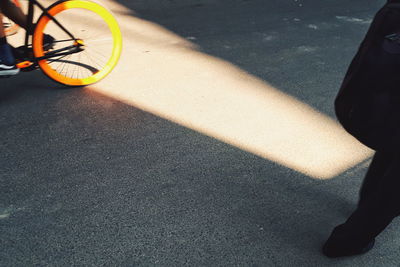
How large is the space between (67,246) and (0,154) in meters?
1.18

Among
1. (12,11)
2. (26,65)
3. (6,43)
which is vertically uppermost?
(12,11)

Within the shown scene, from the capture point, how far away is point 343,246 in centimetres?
230

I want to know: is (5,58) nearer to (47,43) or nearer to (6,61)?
(6,61)

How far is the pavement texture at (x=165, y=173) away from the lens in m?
2.40

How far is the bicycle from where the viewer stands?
3.63 m

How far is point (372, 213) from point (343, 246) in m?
0.32

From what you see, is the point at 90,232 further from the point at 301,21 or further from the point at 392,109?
the point at 301,21

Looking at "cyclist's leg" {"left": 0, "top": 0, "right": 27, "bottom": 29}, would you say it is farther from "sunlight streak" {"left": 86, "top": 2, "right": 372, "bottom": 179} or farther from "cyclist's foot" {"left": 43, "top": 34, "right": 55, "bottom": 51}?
"sunlight streak" {"left": 86, "top": 2, "right": 372, "bottom": 179}

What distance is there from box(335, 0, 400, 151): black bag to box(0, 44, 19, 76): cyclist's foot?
9.75ft

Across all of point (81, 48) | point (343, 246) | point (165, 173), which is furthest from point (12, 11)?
point (343, 246)

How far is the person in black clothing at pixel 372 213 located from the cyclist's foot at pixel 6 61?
10.1 feet

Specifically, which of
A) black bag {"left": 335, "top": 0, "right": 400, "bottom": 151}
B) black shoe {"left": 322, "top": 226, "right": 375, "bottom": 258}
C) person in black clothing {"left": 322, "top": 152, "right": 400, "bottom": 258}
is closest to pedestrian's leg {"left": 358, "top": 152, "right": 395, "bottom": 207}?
person in black clothing {"left": 322, "top": 152, "right": 400, "bottom": 258}

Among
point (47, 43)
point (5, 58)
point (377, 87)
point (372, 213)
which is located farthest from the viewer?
point (47, 43)

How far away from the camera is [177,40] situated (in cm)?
501
